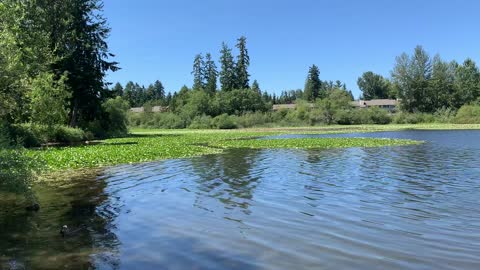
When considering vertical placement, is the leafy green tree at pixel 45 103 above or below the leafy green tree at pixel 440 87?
below

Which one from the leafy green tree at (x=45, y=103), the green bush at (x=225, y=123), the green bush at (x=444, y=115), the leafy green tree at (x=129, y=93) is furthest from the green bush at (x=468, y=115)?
the leafy green tree at (x=129, y=93)

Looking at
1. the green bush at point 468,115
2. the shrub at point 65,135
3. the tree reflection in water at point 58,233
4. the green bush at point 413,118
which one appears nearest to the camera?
the tree reflection in water at point 58,233

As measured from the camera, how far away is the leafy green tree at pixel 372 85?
170750 mm

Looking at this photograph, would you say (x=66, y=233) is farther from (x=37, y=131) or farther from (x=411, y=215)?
(x=37, y=131)

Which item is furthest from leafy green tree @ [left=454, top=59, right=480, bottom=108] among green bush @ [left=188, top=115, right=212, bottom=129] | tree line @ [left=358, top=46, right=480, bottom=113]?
green bush @ [left=188, top=115, right=212, bottom=129]

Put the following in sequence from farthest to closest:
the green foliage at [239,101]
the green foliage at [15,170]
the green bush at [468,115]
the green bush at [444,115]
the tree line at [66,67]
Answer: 1. the green foliage at [239,101]
2. the green bush at [444,115]
3. the green bush at [468,115]
4. the tree line at [66,67]
5. the green foliage at [15,170]

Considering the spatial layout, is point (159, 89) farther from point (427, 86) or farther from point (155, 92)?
point (427, 86)

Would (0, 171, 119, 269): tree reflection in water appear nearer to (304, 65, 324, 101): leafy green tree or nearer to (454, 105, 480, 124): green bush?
(454, 105, 480, 124): green bush

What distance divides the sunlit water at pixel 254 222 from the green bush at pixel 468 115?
79.2 meters

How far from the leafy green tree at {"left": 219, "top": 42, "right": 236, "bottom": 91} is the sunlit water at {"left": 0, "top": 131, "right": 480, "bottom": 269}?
9668cm

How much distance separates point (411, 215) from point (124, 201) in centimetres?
876

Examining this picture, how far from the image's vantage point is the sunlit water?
7.82m

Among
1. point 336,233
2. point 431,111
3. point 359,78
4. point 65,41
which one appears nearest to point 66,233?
point 336,233

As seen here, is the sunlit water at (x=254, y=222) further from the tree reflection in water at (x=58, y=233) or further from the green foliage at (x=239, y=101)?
the green foliage at (x=239, y=101)
